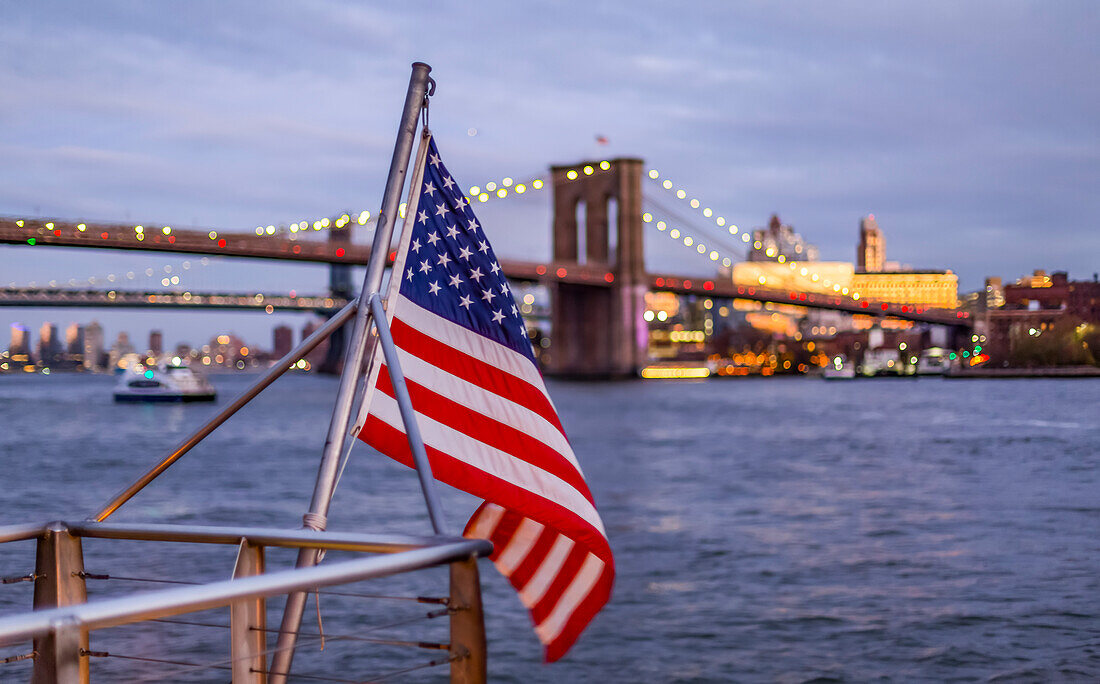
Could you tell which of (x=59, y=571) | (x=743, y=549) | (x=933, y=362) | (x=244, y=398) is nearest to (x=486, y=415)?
(x=244, y=398)

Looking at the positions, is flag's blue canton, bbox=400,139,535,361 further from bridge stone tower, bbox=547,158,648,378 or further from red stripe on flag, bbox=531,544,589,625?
bridge stone tower, bbox=547,158,648,378

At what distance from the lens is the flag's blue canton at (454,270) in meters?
3.71

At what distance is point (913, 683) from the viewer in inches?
309

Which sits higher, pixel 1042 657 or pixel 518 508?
pixel 518 508

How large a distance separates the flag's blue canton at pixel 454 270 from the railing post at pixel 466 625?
1.41 m

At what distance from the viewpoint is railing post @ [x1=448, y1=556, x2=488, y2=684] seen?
7.89 ft

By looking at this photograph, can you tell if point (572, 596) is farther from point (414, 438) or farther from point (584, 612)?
point (414, 438)

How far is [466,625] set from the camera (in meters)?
2.43

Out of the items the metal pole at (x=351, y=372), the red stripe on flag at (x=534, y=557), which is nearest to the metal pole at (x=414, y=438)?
the metal pole at (x=351, y=372)

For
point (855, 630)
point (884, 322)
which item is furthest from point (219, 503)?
point (884, 322)

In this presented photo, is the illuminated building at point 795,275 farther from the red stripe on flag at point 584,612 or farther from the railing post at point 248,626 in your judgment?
the railing post at point 248,626

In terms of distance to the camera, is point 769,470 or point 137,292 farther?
point 137,292

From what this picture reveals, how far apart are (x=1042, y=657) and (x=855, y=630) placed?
4.74 ft

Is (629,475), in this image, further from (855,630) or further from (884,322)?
(884,322)
